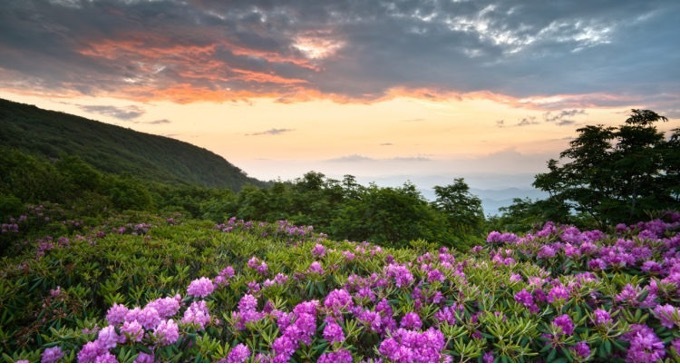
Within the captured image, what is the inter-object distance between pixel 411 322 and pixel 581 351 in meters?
1.14

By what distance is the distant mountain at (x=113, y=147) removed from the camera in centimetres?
4491

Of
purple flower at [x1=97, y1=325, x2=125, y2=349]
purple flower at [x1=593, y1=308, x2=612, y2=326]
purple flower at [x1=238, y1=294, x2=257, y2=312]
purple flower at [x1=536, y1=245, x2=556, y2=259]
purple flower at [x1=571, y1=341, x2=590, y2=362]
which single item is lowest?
purple flower at [x1=536, y1=245, x2=556, y2=259]

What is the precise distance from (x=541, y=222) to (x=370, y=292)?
506cm

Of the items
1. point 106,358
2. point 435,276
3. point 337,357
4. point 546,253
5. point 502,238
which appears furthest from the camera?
point 502,238

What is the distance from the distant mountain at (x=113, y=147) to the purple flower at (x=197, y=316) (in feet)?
150

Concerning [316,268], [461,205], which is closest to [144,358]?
[316,268]

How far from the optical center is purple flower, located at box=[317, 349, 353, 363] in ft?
8.18

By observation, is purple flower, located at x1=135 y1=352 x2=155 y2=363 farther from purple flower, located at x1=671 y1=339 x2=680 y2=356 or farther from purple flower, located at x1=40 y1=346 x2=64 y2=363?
purple flower, located at x1=671 y1=339 x2=680 y2=356

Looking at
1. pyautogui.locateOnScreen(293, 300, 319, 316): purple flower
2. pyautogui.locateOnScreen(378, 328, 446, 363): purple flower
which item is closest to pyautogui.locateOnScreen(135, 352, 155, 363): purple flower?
pyautogui.locateOnScreen(293, 300, 319, 316): purple flower

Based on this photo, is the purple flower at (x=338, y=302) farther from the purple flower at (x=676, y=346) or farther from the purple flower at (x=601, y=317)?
the purple flower at (x=676, y=346)

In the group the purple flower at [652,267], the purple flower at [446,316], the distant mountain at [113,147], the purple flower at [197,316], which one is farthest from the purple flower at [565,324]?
the distant mountain at [113,147]

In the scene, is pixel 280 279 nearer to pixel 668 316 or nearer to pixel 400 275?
pixel 400 275

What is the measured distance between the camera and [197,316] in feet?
9.34

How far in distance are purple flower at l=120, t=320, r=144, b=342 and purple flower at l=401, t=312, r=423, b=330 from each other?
1.86m
